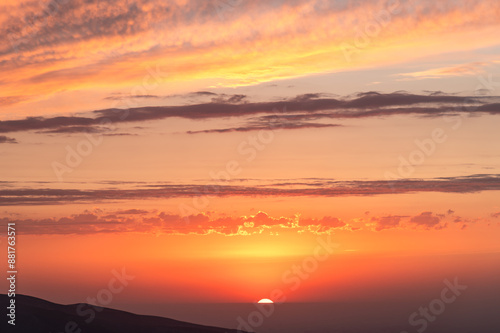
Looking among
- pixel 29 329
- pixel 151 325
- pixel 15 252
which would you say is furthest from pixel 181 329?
pixel 15 252

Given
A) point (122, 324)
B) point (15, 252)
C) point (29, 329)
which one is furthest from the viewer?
point (122, 324)

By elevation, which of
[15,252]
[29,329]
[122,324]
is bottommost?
[15,252]

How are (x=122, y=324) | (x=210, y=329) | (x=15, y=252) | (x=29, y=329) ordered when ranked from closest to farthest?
(x=15, y=252), (x=29, y=329), (x=122, y=324), (x=210, y=329)

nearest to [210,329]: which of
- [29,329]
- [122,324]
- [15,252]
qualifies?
[122,324]

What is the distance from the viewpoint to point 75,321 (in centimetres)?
12362

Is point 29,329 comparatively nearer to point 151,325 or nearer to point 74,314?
point 74,314

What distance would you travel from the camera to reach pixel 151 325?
447ft

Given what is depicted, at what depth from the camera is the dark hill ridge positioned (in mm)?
114812

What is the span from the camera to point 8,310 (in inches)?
4582

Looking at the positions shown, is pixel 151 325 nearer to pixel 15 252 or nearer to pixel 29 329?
pixel 29 329

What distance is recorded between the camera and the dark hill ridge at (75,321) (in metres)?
115

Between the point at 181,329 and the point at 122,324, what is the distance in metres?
13.3

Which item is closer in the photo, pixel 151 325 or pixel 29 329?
pixel 29 329

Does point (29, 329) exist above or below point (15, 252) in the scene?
above
